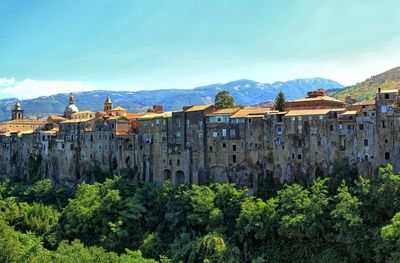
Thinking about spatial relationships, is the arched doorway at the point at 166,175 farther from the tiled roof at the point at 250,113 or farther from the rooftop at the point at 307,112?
the rooftop at the point at 307,112

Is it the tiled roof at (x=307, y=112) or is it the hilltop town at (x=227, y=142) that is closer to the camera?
the hilltop town at (x=227, y=142)

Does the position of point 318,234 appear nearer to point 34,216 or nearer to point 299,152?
point 299,152

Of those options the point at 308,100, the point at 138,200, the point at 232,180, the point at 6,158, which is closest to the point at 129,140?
the point at 138,200

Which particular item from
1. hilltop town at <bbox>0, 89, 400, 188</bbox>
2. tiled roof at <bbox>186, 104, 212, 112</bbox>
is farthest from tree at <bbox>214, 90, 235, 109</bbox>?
hilltop town at <bbox>0, 89, 400, 188</bbox>

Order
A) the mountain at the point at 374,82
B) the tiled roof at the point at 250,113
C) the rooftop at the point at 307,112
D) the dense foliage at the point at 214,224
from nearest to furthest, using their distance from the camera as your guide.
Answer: the dense foliage at the point at 214,224 < the rooftop at the point at 307,112 < the tiled roof at the point at 250,113 < the mountain at the point at 374,82

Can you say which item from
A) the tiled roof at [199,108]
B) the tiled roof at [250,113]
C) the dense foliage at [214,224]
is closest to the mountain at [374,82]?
the tiled roof at [199,108]

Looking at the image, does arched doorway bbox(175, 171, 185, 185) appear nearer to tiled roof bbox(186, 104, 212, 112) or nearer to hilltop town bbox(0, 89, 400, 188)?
hilltop town bbox(0, 89, 400, 188)

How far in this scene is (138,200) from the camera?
61.8m

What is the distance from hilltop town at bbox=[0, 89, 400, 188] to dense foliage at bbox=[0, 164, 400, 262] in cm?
264

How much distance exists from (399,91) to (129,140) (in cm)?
3614

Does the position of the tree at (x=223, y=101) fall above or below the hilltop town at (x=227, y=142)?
above

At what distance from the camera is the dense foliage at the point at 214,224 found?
146ft

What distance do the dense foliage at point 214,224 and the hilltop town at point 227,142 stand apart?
2.64 meters

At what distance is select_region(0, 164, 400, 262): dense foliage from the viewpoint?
146 feet
